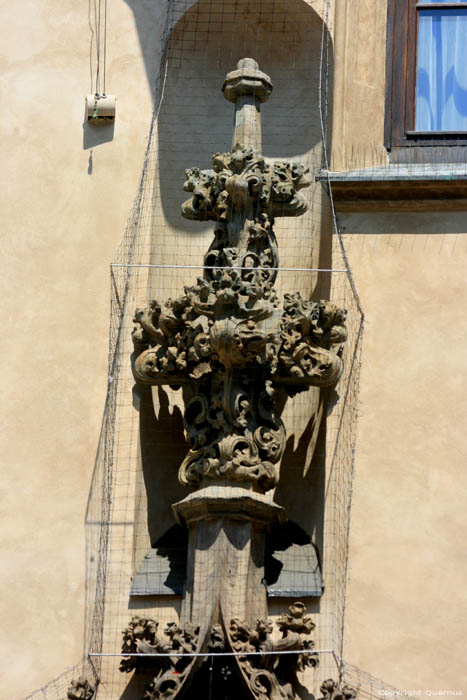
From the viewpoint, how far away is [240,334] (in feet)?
26.9

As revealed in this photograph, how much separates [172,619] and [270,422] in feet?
2.63

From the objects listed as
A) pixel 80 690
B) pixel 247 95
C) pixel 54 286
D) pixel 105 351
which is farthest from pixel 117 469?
pixel 247 95

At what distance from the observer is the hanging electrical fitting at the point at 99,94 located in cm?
923

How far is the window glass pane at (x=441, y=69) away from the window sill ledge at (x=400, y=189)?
0.35 m

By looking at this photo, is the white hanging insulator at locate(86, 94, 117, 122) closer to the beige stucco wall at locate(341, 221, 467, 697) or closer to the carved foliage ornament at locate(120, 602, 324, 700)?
the beige stucco wall at locate(341, 221, 467, 697)

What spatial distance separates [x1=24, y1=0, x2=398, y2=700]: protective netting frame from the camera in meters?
8.36

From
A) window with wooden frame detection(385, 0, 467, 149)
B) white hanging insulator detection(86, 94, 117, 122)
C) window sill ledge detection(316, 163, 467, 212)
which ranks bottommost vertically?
window sill ledge detection(316, 163, 467, 212)

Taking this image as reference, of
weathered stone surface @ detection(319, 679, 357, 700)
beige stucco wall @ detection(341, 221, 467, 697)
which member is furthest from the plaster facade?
weathered stone surface @ detection(319, 679, 357, 700)

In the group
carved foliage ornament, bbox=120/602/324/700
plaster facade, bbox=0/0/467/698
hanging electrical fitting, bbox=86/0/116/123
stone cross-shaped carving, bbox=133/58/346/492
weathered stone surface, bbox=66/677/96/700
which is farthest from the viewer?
hanging electrical fitting, bbox=86/0/116/123

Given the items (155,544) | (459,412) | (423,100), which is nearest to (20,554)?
(155,544)

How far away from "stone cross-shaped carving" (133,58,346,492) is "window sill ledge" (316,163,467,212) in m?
0.37

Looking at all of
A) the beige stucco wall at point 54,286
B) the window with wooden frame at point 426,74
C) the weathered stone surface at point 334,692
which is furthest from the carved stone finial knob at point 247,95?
the weathered stone surface at point 334,692

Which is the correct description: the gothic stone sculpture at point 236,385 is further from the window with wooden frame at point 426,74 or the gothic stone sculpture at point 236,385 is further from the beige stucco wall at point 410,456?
the window with wooden frame at point 426,74

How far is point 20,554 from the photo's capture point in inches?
337
